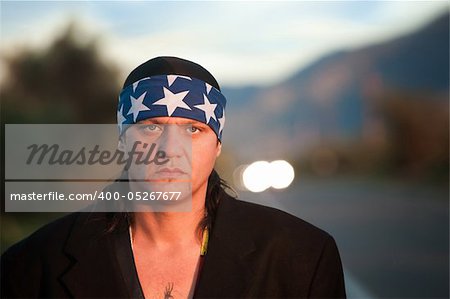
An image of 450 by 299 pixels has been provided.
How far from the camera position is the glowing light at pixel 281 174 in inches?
177

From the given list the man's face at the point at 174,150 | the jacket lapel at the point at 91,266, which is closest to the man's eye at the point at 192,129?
the man's face at the point at 174,150

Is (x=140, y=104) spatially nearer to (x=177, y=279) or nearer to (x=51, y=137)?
(x=177, y=279)

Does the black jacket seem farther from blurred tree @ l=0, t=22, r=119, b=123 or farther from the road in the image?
blurred tree @ l=0, t=22, r=119, b=123

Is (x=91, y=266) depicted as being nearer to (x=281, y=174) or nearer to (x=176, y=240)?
(x=176, y=240)

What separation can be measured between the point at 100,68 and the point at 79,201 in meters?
1.32

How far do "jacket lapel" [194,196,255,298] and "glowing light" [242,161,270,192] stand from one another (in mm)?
1823

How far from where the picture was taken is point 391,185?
15.4 ft

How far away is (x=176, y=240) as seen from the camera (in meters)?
2.33

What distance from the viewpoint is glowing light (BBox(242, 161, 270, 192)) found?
414 cm

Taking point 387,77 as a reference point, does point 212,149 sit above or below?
below

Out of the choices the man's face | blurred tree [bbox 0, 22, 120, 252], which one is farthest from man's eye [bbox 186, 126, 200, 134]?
blurred tree [bbox 0, 22, 120, 252]

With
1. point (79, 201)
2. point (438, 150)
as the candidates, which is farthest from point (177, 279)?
point (79, 201)

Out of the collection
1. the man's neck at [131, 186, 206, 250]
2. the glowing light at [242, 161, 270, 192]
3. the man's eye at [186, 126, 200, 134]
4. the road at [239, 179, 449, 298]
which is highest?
the man's eye at [186, 126, 200, 134]

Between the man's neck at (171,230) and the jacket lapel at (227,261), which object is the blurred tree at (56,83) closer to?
the man's neck at (171,230)
